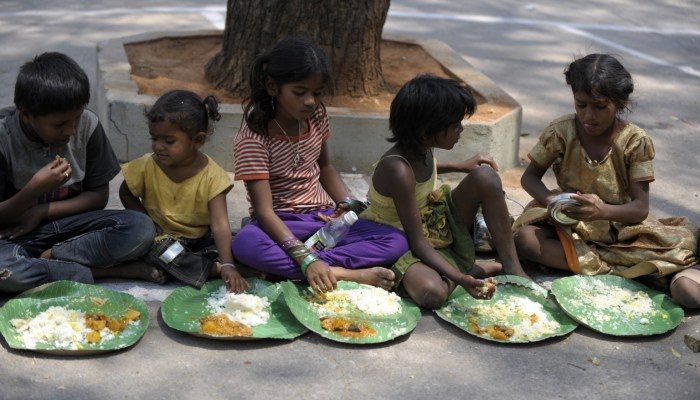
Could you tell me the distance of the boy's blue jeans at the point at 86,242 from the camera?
12.1 feet

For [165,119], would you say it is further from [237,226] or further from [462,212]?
[462,212]

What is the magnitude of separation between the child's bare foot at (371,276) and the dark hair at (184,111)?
82cm

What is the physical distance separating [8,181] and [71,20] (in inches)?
222

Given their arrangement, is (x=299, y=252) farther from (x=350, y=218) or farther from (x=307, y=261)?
(x=350, y=218)

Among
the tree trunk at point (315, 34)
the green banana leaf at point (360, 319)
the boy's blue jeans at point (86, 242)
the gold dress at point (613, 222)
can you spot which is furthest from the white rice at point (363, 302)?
the tree trunk at point (315, 34)

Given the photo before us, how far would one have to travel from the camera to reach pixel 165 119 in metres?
3.77

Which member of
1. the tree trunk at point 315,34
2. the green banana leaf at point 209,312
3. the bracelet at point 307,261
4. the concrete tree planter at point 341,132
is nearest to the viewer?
the green banana leaf at point 209,312

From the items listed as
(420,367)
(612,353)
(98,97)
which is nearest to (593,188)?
(612,353)

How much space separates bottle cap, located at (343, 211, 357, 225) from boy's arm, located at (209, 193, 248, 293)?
48cm

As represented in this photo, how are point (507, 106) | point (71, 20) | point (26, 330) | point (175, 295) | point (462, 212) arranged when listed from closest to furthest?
point (26, 330)
point (175, 295)
point (462, 212)
point (507, 106)
point (71, 20)

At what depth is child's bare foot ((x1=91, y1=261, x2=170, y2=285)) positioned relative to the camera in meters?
3.86

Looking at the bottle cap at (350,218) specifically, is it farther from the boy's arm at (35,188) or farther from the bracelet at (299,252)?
the boy's arm at (35,188)

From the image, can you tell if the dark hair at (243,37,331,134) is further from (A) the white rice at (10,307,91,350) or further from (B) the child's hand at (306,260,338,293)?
(A) the white rice at (10,307,91,350)

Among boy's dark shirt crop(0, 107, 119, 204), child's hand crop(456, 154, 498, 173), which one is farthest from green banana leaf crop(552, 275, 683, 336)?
boy's dark shirt crop(0, 107, 119, 204)
